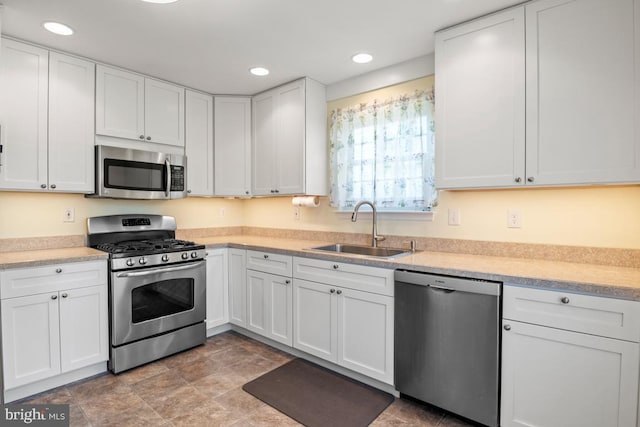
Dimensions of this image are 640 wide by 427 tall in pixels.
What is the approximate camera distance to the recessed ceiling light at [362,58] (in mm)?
2588

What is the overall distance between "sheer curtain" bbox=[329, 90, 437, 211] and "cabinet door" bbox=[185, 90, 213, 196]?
1.28 meters

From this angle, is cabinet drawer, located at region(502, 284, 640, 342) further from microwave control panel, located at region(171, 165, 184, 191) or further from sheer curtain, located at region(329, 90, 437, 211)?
microwave control panel, located at region(171, 165, 184, 191)

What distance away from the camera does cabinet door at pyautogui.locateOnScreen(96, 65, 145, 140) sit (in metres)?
2.70

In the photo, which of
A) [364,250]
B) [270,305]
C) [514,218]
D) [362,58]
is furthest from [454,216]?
[270,305]

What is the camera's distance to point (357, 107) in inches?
119

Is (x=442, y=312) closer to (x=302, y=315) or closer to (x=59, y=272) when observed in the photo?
(x=302, y=315)

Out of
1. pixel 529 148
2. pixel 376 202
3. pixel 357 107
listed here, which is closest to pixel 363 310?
pixel 376 202

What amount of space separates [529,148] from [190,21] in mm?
2183

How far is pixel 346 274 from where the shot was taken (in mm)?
2348

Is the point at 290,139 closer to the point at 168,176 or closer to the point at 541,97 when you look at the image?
the point at 168,176

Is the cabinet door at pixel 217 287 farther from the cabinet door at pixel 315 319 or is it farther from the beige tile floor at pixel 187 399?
the cabinet door at pixel 315 319

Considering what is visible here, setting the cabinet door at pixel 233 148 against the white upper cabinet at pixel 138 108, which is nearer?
the white upper cabinet at pixel 138 108

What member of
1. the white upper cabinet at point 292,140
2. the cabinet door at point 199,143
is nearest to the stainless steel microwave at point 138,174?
the cabinet door at point 199,143

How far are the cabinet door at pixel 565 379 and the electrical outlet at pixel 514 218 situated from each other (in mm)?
799
